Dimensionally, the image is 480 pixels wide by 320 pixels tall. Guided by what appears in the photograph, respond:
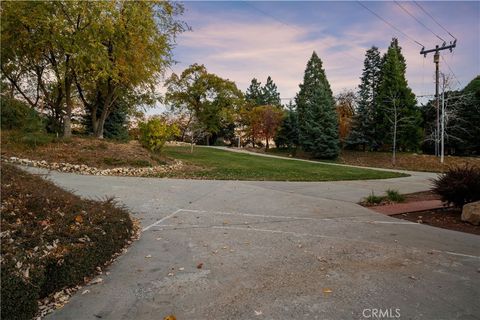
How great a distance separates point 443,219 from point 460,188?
96 centimetres

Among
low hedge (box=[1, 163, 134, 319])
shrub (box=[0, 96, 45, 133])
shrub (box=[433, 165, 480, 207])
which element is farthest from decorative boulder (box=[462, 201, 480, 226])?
shrub (box=[0, 96, 45, 133])

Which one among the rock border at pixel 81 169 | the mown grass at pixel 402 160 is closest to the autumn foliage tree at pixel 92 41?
the rock border at pixel 81 169

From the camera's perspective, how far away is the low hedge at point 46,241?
9.02 feet

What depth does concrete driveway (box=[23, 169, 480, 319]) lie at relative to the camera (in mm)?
3121

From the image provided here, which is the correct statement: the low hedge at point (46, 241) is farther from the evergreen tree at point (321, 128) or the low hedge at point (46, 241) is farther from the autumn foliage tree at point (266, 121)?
the autumn foliage tree at point (266, 121)

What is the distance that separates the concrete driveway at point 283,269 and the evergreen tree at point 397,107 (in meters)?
25.7

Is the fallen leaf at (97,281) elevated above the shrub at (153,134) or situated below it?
below

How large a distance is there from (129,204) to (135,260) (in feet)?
11.6

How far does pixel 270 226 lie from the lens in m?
6.26

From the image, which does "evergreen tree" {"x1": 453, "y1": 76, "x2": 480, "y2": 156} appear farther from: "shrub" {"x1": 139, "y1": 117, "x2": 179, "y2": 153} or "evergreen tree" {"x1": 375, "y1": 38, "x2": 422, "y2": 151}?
"shrub" {"x1": 139, "y1": 117, "x2": 179, "y2": 153}

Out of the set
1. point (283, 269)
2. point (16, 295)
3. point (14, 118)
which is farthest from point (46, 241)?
point (14, 118)

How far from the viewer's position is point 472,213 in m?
7.11

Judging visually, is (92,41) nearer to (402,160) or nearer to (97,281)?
(97,281)

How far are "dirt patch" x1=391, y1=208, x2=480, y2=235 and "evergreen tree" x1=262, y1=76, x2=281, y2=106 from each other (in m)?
53.7
